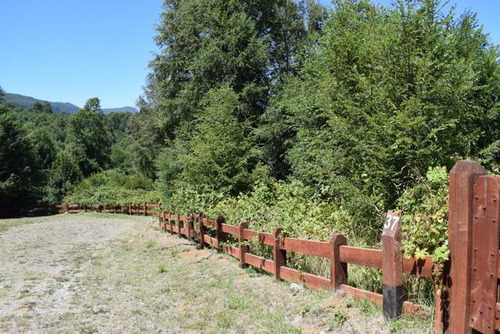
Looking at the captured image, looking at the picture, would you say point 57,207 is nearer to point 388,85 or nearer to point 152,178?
point 152,178

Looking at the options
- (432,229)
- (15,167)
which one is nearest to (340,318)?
(432,229)

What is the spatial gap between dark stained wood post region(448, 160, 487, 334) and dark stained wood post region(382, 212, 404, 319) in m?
0.58

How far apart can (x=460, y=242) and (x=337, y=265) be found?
72.3 inches

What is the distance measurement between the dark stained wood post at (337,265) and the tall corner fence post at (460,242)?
159 cm

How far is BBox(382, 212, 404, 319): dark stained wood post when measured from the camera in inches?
151

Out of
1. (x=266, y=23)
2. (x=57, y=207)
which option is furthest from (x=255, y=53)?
(x=57, y=207)

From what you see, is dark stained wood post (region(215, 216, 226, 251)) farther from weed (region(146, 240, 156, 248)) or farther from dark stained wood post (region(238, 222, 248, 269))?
weed (region(146, 240, 156, 248))

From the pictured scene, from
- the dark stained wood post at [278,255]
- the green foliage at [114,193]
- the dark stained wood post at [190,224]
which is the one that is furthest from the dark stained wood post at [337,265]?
the green foliage at [114,193]

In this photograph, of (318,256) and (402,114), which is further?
(402,114)

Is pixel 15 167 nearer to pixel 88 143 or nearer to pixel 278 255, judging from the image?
pixel 278 255

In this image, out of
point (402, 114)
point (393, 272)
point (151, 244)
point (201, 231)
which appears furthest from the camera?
point (151, 244)

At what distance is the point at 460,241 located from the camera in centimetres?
319

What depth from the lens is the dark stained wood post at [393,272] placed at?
3838 millimetres

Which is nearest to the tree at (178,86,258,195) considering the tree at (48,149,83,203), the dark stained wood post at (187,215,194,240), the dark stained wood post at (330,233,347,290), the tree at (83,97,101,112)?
the dark stained wood post at (187,215,194,240)
